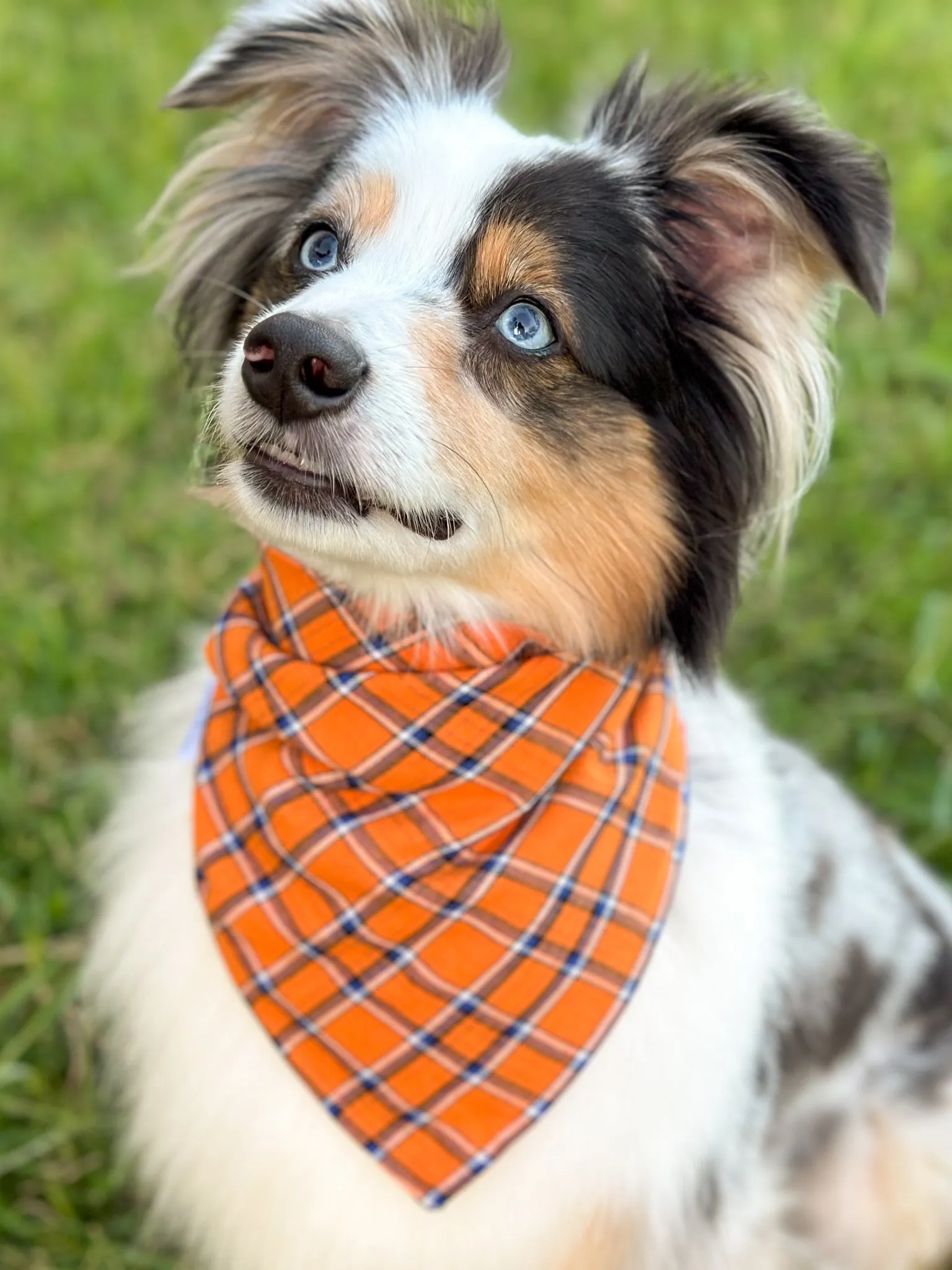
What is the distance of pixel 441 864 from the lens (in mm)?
2287

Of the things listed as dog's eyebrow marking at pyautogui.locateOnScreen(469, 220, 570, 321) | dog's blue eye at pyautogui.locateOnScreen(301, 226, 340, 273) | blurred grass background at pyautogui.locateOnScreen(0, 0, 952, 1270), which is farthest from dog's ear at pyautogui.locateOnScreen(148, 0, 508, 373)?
blurred grass background at pyautogui.locateOnScreen(0, 0, 952, 1270)

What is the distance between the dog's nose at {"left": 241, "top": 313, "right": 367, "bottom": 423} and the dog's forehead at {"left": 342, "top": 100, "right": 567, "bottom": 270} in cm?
28

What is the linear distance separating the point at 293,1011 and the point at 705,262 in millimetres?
1496

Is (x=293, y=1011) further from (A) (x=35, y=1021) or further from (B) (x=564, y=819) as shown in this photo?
(A) (x=35, y=1021)

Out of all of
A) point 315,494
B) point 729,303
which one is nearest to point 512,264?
point 729,303

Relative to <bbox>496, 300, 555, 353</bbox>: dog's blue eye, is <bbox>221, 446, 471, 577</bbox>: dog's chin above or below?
below

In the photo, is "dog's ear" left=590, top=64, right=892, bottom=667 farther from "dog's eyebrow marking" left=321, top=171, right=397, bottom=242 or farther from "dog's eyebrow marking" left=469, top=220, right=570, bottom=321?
"dog's eyebrow marking" left=321, top=171, right=397, bottom=242

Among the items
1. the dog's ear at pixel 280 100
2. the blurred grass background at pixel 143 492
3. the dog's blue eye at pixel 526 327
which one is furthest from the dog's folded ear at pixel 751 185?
the blurred grass background at pixel 143 492

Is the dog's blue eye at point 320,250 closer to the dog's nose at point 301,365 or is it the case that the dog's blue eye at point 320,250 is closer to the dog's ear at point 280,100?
the dog's ear at point 280,100

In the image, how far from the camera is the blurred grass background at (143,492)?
3170 mm

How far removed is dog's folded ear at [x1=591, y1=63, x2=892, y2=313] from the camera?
187cm

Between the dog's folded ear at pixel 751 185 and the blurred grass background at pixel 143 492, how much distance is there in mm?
1491

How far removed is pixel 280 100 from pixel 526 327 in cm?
80

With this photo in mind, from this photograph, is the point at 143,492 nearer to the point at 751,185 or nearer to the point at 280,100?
the point at 280,100
